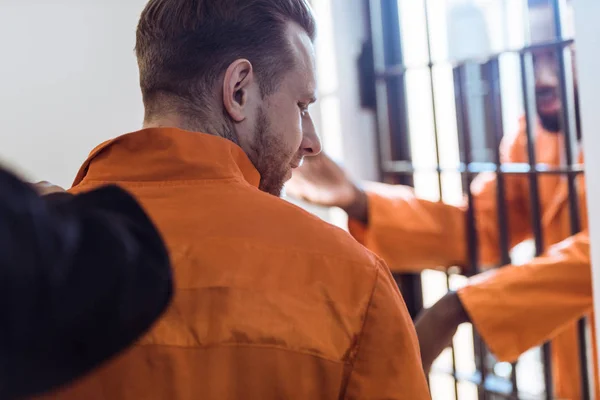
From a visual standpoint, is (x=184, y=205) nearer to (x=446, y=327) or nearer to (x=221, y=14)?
(x=221, y=14)

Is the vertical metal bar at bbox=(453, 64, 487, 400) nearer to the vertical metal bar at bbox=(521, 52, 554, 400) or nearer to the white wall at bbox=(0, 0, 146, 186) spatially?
the vertical metal bar at bbox=(521, 52, 554, 400)

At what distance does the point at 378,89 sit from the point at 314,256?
1.30 metres

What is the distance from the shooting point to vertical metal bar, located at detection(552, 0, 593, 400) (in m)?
1.51

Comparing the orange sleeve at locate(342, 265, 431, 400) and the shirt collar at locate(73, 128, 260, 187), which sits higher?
the shirt collar at locate(73, 128, 260, 187)

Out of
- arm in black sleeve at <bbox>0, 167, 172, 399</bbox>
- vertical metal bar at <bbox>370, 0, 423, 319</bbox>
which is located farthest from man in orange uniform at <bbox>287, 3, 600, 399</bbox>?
arm in black sleeve at <bbox>0, 167, 172, 399</bbox>

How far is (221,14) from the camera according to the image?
92 centimetres

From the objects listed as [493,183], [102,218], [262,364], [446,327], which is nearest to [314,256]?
[262,364]

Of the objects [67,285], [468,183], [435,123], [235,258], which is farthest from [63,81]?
[67,285]

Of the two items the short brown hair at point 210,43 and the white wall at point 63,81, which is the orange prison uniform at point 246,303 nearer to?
the short brown hair at point 210,43

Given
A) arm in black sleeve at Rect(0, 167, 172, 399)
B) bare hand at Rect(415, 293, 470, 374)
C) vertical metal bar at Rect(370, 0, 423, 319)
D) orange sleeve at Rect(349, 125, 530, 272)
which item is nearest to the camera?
arm in black sleeve at Rect(0, 167, 172, 399)

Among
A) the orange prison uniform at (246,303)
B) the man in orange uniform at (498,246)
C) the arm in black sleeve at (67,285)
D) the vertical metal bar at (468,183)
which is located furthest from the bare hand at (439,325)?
the arm in black sleeve at (67,285)

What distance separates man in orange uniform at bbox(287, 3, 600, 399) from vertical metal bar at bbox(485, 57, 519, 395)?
34 mm

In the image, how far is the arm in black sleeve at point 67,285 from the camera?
38 cm

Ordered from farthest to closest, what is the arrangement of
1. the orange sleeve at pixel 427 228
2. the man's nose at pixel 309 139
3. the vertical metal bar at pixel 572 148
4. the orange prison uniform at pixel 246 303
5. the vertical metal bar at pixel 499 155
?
the orange sleeve at pixel 427 228
the vertical metal bar at pixel 499 155
the vertical metal bar at pixel 572 148
the man's nose at pixel 309 139
the orange prison uniform at pixel 246 303
